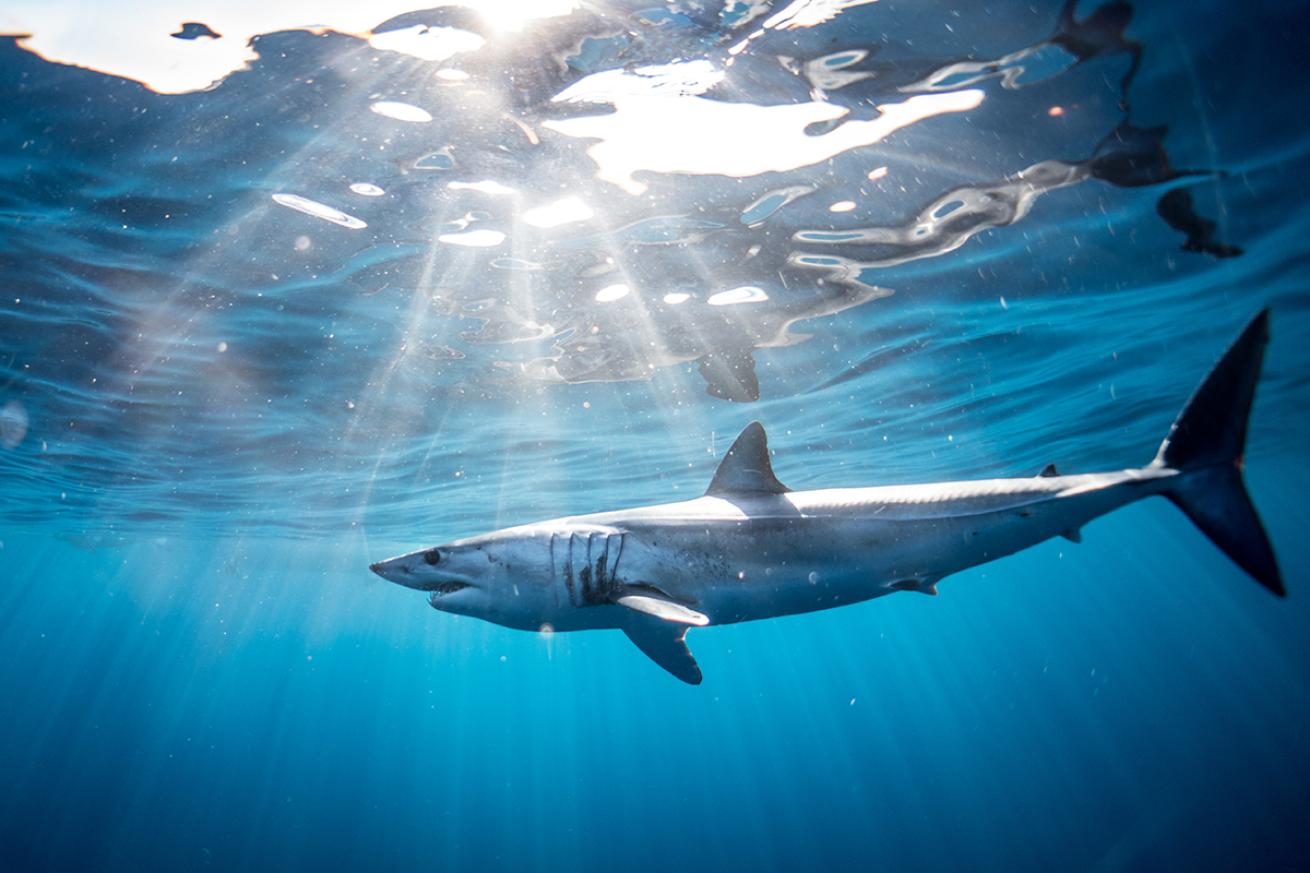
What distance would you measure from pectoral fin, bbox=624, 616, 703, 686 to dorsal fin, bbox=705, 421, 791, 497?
1.29 m

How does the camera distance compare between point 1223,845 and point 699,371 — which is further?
point 1223,845

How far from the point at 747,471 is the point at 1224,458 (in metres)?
3.73

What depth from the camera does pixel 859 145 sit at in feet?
25.8

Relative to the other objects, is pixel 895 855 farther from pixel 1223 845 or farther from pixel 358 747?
pixel 358 747

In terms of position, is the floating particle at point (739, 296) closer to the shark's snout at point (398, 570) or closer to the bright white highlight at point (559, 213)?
the bright white highlight at point (559, 213)

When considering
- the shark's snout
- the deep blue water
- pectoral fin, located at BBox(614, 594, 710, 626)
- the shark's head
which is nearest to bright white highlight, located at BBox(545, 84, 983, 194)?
the deep blue water

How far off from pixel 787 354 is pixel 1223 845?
31494mm

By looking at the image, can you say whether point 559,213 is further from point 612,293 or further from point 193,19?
point 193,19

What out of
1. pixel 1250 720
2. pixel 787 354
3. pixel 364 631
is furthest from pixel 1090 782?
pixel 364 631

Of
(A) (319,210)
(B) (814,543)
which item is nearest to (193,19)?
(A) (319,210)

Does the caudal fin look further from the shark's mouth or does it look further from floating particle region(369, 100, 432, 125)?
→ floating particle region(369, 100, 432, 125)

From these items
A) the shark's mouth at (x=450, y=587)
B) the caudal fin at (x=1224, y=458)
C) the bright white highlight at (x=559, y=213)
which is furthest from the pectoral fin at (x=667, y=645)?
the bright white highlight at (x=559, y=213)

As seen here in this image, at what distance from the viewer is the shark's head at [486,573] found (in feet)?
15.4

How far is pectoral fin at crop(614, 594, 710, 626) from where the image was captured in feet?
12.8
